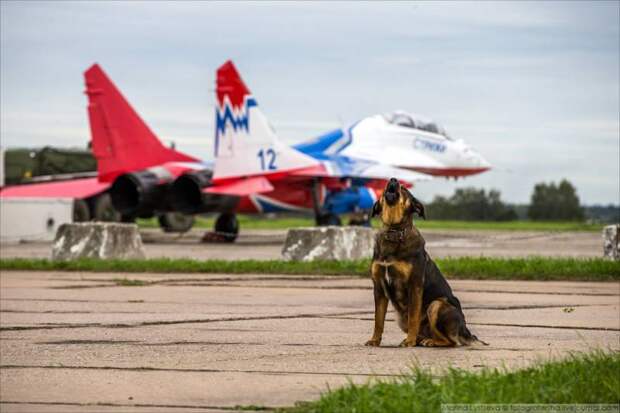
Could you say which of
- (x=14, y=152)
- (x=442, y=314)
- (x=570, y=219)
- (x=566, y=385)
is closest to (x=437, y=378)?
(x=566, y=385)

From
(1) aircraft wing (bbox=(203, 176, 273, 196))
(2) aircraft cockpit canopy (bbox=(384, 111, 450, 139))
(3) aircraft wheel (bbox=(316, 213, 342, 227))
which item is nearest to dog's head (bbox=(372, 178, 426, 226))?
(1) aircraft wing (bbox=(203, 176, 273, 196))

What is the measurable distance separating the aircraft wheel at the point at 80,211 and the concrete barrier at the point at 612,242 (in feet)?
61.2

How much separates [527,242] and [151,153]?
9616mm

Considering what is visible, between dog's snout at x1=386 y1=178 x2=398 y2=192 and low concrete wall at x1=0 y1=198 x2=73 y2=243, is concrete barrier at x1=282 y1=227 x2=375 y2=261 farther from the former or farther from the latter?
low concrete wall at x1=0 y1=198 x2=73 y2=243

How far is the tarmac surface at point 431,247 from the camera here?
80.2 feet

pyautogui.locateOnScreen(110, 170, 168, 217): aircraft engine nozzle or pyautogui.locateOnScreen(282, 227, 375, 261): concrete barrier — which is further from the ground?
pyautogui.locateOnScreen(110, 170, 168, 217): aircraft engine nozzle

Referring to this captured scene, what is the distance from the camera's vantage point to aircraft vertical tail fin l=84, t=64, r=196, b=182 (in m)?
31.9

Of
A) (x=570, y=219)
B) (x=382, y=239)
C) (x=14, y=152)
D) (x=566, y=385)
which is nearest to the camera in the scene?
(x=566, y=385)

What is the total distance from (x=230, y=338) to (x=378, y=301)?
146 cm

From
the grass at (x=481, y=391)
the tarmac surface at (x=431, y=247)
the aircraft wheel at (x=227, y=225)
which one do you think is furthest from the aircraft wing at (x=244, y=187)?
the grass at (x=481, y=391)

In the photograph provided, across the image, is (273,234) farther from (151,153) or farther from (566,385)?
(566,385)

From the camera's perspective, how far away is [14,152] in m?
42.1

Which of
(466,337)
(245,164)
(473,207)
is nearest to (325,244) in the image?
(245,164)

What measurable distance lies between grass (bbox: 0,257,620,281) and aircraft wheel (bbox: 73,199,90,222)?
15.3 metres
